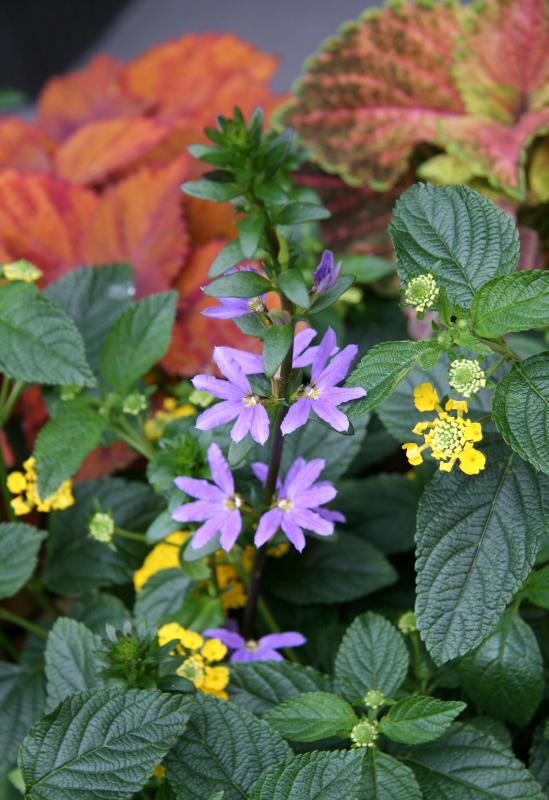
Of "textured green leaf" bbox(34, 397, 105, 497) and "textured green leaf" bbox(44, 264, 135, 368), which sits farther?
"textured green leaf" bbox(44, 264, 135, 368)

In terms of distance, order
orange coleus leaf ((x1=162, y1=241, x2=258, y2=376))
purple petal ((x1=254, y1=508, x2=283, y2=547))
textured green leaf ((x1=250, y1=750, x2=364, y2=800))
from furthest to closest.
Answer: orange coleus leaf ((x1=162, y1=241, x2=258, y2=376)) → purple petal ((x1=254, y1=508, x2=283, y2=547)) → textured green leaf ((x1=250, y1=750, x2=364, y2=800))

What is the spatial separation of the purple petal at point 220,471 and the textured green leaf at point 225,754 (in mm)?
149

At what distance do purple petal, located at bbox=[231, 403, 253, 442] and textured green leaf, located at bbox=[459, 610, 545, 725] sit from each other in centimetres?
24

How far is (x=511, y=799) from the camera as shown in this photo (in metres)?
0.60

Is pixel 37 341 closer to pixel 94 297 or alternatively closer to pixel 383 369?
pixel 94 297

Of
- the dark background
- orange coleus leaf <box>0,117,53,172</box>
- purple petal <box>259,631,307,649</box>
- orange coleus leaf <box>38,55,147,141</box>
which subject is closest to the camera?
purple petal <box>259,631,307,649</box>

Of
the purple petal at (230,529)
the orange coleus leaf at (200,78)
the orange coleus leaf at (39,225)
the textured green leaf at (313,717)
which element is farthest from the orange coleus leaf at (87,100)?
the textured green leaf at (313,717)

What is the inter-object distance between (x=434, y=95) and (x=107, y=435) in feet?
2.13

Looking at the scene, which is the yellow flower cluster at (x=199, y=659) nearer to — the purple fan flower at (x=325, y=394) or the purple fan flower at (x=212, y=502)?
the purple fan flower at (x=212, y=502)

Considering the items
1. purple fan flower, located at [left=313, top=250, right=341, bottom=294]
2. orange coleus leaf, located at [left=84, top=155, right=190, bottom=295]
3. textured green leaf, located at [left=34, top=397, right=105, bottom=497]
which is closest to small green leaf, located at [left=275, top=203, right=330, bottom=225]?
purple fan flower, located at [left=313, top=250, right=341, bottom=294]

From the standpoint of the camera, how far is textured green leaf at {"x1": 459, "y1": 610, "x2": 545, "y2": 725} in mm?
669

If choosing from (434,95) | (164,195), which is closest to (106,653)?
(164,195)

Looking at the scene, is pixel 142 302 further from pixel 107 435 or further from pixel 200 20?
pixel 200 20

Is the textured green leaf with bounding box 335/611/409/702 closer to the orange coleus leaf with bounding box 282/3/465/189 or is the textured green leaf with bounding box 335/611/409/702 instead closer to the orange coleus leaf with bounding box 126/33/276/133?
the orange coleus leaf with bounding box 282/3/465/189
